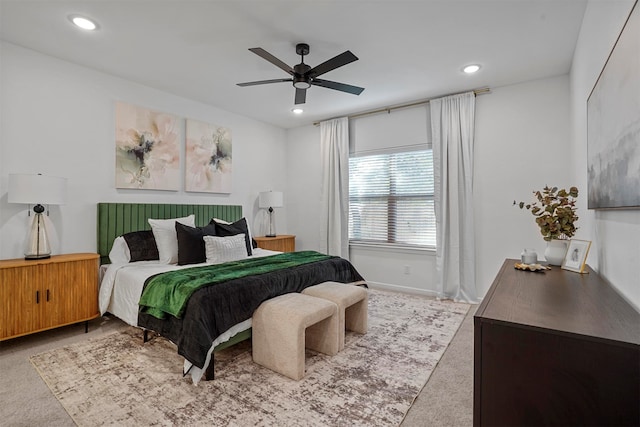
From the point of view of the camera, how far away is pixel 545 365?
1.02 meters

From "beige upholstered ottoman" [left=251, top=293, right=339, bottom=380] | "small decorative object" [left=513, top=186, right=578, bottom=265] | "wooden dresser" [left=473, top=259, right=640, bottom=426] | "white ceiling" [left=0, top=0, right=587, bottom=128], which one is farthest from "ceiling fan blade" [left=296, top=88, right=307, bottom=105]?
"wooden dresser" [left=473, top=259, right=640, bottom=426]

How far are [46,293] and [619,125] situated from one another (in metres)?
4.15

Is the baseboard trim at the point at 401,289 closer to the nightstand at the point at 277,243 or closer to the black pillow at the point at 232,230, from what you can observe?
the nightstand at the point at 277,243

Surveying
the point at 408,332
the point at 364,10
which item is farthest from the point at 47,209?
the point at 408,332

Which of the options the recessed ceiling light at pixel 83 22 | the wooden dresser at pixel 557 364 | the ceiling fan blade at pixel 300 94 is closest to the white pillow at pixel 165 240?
the recessed ceiling light at pixel 83 22

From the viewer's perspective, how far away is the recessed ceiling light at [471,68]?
10.7ft

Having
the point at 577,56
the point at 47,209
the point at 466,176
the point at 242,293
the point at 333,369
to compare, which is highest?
the point at 577,56

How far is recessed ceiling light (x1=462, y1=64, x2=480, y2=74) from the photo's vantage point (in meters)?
3.27

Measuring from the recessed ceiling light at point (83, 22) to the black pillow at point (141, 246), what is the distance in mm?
1994

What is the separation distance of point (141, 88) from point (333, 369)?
3816mm

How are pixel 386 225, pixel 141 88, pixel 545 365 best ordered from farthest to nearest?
pixel 386 225 → pixel 141 88 → pixel 545 365

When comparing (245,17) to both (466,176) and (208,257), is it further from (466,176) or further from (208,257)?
(466,176)

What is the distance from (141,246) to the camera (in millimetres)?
3389

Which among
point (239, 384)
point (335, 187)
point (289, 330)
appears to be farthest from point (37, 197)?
point (335, 187)
